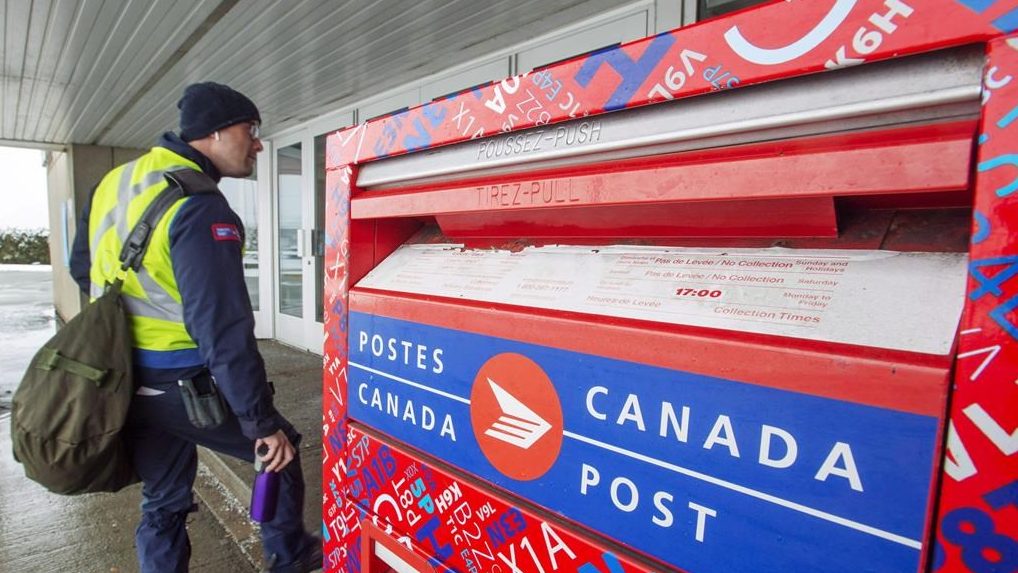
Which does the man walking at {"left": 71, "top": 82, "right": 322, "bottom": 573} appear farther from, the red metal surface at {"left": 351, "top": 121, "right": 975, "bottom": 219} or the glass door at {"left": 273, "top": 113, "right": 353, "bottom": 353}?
the glass door at {"left": 273, "top": 113, "right": 353, "bottom": 353}

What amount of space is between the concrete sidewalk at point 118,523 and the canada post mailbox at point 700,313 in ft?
5.66

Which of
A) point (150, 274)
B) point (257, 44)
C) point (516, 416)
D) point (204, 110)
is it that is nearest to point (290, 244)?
point (257, 44)

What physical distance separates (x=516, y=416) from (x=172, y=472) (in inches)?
60.8

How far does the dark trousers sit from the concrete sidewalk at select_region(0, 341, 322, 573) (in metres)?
0.62

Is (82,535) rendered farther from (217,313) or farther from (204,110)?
(204,110)

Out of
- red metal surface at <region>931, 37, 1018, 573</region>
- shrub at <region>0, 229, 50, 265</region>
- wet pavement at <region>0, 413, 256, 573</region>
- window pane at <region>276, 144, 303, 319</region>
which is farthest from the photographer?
shrub at <region>0, 229, 50, 265</region>

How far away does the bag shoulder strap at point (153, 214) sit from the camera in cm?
163

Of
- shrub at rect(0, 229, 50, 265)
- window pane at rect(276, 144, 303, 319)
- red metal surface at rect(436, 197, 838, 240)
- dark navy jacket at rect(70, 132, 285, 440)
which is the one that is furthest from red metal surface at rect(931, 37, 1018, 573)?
shrub at rect(0, 229, 50, 265)

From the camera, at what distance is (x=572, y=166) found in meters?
0.96

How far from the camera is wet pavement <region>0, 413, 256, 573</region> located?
242 centimetres

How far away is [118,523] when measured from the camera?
2797 mm

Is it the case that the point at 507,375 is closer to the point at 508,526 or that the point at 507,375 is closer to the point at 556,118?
the point at 508,526

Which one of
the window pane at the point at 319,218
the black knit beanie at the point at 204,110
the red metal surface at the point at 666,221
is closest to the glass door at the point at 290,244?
the window pane at the point at 319,218

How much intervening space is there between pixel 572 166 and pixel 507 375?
0.42m
